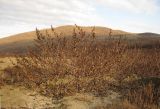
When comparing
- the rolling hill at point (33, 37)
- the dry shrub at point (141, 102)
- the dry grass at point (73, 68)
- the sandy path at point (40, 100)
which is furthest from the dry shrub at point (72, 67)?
the rolling hill at point (33, 37)

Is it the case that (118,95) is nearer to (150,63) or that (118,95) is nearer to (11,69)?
(150,63)

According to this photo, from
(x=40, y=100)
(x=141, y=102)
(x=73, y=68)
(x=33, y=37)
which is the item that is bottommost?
(x=33, y=37)

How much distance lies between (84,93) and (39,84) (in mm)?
1359

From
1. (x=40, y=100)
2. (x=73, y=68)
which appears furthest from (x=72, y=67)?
(x=40, y=100)

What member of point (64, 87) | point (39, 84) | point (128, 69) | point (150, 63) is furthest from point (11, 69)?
point (150, 63)

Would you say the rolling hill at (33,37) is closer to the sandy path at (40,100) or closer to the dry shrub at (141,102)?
the sandy path at (40,100)

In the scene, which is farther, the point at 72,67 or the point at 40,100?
the point at 72,67

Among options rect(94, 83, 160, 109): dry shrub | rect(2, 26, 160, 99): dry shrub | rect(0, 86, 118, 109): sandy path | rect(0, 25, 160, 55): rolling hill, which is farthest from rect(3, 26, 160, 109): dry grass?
rect(0, 25, 160, 55): rolling hill

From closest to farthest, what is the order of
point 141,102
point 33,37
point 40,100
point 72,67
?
1. point 141,102
2. point 40,100
3. point 72,67
4. point 33,37

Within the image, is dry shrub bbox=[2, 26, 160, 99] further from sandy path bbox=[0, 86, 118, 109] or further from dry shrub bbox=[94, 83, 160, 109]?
dry shrub bbox=[94, 83, 160, 109]

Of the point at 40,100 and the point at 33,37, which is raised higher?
the point at 40,100

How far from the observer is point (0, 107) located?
24.4 ft

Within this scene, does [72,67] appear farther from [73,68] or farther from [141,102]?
[141,102]

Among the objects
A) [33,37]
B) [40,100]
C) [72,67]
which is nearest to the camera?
[40,100]
